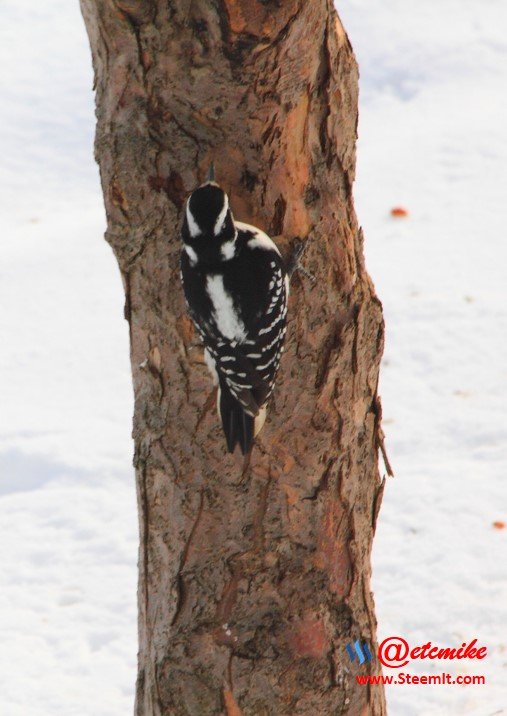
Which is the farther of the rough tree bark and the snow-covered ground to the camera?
the snow-covered ground

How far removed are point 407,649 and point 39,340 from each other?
2.88 meters

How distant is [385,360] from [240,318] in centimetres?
282

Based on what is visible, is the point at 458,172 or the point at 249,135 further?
the point at 458,172

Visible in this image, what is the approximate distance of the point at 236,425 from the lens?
100.0 inches

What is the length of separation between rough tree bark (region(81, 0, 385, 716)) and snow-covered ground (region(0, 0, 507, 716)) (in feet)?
3.61

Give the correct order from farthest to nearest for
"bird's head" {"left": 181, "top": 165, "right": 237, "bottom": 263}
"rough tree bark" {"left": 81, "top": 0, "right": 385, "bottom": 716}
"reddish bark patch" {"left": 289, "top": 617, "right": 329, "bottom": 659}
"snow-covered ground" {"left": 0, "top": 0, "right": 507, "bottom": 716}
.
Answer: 1. "snow-covered ground" {"left": 0, "top": 0, "right": 507, "bottom": 716}
2. "reddish bark patch" {"left": 289, "top": 617, "right": 329, "bottom": 659}
3. "rough tree bark" {"left": 81, "top": 0, "right": 385, "bottom": 716}
4. "bird's head" {"left": 181, "top": 165, "right": 237, "bottom": 263}

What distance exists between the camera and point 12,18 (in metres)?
8.66

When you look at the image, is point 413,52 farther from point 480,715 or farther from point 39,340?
point 480,715

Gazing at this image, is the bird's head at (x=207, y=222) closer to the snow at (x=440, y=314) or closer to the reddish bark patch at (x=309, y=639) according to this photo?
the reddish bark patch at (x=309, y=639)

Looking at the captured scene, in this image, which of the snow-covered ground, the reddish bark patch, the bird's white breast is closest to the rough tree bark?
the reddish bark patch

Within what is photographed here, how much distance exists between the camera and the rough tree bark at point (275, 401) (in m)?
2.50

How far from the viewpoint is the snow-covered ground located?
398 cm

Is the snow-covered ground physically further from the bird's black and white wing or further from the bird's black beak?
the bird's black beak

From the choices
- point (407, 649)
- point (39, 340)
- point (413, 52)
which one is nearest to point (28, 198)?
point (39, 340)
